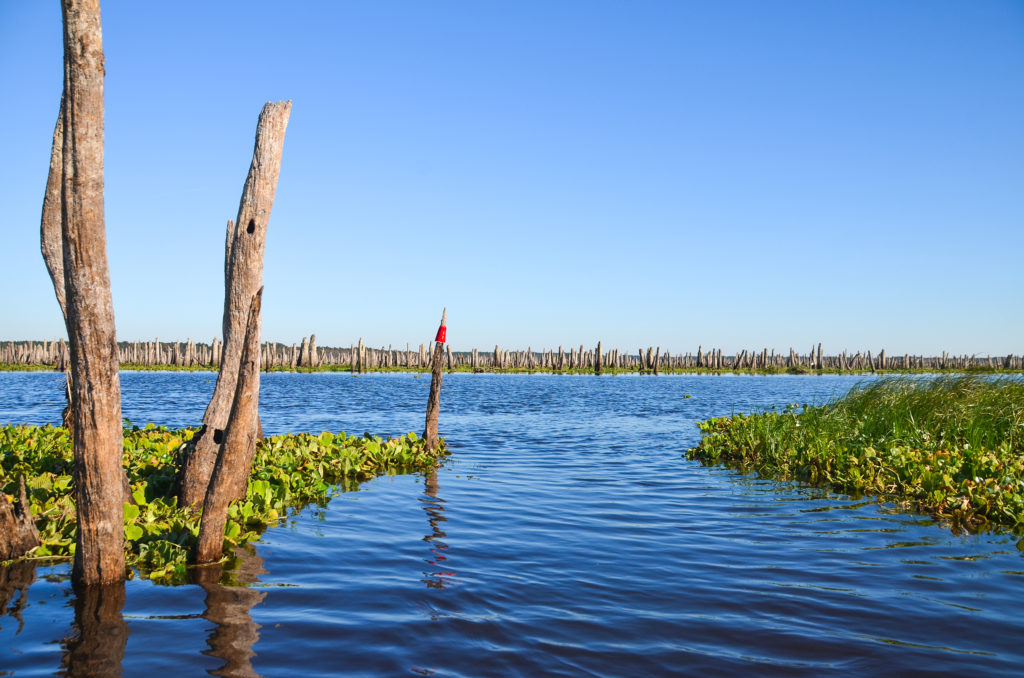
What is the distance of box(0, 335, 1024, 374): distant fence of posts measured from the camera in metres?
67.1

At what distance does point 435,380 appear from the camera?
1470 cm

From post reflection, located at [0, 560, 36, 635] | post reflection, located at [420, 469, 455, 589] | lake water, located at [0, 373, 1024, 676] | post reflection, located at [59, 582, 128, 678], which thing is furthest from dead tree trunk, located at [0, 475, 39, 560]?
post reflection, located at [420, 469, 455, 589]

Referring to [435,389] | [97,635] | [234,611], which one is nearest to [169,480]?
Answer: [234,611]

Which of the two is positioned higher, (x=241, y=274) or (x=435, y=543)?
(x=241, y=274)

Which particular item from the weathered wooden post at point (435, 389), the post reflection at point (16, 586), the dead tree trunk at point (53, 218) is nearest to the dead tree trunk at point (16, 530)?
the post reflection at point (16, 586)

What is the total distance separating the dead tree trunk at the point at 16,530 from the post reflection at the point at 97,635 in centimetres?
138

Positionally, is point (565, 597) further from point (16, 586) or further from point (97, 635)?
point (16, 586)

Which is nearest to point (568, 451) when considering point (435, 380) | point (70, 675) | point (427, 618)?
point (435, 380)

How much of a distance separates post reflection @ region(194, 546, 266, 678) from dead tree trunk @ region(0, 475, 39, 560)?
5.41 ft

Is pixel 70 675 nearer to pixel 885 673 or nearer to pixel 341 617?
pixel 341 617

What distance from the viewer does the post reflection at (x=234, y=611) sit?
4.81 m

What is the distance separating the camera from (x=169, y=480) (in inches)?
344

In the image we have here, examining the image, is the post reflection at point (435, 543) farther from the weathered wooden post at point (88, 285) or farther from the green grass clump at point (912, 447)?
the green grass clump at point (912, 447)

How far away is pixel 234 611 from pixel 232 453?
57.3 inches
